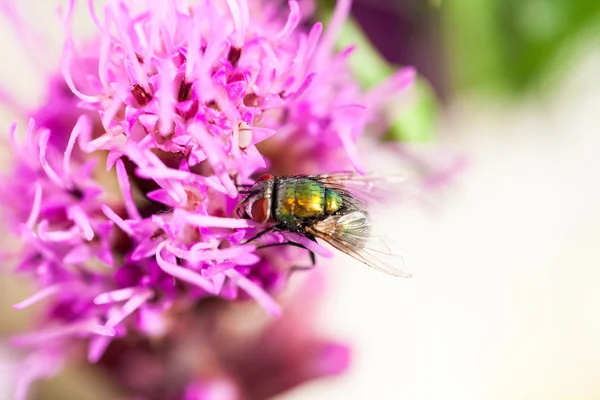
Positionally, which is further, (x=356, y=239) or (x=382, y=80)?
(x=382, y=80)

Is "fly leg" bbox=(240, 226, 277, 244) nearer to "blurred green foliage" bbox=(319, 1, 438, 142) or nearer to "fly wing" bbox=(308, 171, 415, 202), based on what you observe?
"fly wing" bbox=(308, 171, 415, 202)

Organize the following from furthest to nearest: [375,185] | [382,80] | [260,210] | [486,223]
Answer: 1. [486,223]
2. [382,80]
3. [375,185]
4. [260,210]

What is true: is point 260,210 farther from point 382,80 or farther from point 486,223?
point 486,223

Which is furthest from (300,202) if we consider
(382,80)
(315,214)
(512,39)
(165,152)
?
(512,39)

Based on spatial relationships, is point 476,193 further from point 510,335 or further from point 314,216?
point 314,216

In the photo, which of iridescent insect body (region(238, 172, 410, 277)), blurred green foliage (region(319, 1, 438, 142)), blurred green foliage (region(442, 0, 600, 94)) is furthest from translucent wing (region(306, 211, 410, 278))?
blurred green foliage (region(442, 0, 600, 94))

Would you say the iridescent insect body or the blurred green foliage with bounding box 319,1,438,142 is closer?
the iridescent insect body

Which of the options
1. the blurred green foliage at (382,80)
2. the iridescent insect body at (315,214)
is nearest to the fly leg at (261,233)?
the iridescent insect body at (315,214)
